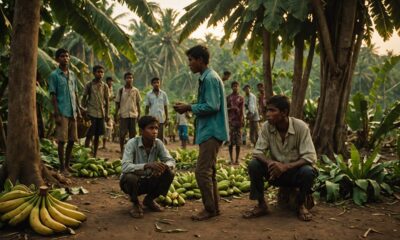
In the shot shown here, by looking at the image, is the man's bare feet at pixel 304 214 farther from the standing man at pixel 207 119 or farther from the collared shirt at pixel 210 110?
the collared shirt at pixel 210 110

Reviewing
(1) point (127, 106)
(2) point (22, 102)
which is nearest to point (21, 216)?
(2) point (22, 102)

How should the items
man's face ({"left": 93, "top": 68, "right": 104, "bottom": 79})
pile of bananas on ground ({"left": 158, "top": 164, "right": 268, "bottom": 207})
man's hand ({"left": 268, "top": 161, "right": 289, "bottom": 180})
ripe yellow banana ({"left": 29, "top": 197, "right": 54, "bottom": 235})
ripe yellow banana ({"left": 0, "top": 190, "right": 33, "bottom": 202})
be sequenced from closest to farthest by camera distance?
ripe yellow banana ({"left": 29, "top": 197, "right": 54, "bottom": 235}), ripe yellow banana ({"left": 0, "top": 190, "right": 33, "bottom": 202}), man's hand ({"left": 268, "top": 161, "right": 289, "bottom": 180}), pile of bananas on ground ({"left": 158, "top": 164, "right": 268, "bottom": 207}), man's face ({"left": 93, "top": 68, "right": 104, "bottom": 79})

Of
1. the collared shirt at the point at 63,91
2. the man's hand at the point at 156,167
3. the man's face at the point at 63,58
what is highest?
the man's face at the point at 63,58

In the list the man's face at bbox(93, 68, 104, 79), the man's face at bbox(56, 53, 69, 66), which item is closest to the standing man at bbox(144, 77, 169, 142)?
the man's face at bbox(93, 68, 104, 79)

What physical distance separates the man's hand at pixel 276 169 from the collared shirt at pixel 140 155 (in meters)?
1.10

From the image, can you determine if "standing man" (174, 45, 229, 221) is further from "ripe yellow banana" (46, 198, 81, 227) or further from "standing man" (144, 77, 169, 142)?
"standing man" (144, 77, 169, 142)

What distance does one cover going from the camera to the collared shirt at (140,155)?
13.5ft

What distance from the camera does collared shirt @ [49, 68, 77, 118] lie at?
5695mm

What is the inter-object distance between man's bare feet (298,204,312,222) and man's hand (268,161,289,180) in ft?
1.86

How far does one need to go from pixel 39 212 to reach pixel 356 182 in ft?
12.4

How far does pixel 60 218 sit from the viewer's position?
353cm

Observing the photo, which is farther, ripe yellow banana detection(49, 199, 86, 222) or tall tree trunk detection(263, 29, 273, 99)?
tall tree trunk detection(263, 29, 273, 99)

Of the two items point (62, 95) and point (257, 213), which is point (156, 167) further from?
point (62, 95)

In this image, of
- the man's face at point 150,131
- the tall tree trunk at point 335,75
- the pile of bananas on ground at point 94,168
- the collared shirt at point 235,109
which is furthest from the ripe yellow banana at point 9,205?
the tall tree trunk at point 335,75
